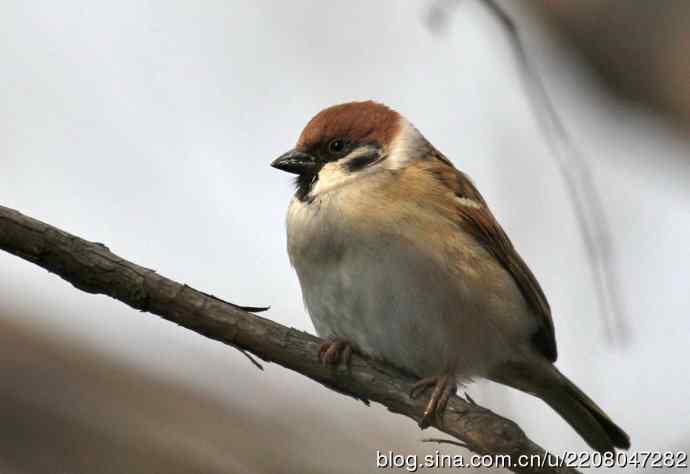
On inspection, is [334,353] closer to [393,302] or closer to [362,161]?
[393,302]

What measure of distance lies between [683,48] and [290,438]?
236 cm

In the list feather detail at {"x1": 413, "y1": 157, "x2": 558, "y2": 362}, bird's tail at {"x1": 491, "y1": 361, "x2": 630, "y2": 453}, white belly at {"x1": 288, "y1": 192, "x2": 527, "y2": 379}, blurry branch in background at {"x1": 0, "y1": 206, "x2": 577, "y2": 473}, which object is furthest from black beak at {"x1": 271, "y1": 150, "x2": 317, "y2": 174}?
bird's tail at {"x1": 491, "y1": 361, "x2": 630, "y2": 453}

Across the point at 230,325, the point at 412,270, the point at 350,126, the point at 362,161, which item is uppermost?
the point at 350,126

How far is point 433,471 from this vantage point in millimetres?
3889

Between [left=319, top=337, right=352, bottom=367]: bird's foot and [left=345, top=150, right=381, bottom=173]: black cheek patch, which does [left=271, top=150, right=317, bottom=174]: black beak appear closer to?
[left=345, top=150, right=381, bottom=173]: black cheek patch

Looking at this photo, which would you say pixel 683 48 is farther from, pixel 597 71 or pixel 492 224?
pixel 492 224

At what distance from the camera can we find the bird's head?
3736mm

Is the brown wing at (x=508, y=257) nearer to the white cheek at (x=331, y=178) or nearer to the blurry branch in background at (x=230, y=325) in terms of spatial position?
the white cheek at (x=331, y=178)

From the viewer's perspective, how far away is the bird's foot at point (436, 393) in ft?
9.55

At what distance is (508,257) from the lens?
3.73 metres

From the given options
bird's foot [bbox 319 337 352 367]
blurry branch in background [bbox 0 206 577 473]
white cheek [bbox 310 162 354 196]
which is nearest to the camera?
blurry branch in background [bbox 0 206 577 473]

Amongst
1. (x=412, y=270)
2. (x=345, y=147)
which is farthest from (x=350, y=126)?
(x=412, y=270)

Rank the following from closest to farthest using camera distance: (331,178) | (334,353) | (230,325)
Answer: (230,325), (334,353), (331,178)

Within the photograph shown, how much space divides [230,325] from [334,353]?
1.53 feet
